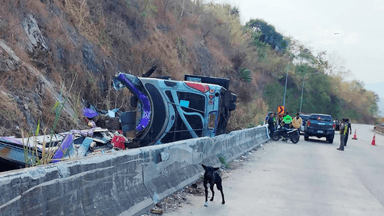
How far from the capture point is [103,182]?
530 centimetres

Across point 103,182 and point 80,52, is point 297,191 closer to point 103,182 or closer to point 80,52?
point 103,182

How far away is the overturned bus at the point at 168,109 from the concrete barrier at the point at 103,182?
3.35m

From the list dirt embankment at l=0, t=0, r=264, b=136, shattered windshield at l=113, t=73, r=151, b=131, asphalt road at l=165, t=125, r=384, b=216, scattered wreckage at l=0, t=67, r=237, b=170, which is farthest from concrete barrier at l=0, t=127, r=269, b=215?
shattered windshield at l=113, t=73, r=151, b=131

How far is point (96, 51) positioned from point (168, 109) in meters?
9.39

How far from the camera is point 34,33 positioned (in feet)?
54.8

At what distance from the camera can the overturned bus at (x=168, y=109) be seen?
12.5 meters

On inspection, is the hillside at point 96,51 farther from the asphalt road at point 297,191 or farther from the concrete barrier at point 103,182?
the asphalt road at point 297,191

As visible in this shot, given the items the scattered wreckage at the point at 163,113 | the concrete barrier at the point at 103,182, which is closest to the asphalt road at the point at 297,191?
the concrete barrier at the point at 103,182

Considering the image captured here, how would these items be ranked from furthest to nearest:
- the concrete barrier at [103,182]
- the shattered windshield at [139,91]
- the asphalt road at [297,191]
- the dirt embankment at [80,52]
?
the dirt embankment at [80,52] → the shattered windshield at [139,91] → the asphalt road at [297,191] → the concrete barrier at [103,182]

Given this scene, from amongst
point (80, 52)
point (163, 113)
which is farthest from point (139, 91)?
point (80, 52)

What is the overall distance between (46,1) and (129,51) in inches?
223

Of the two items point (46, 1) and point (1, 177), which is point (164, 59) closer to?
point (46, 1)

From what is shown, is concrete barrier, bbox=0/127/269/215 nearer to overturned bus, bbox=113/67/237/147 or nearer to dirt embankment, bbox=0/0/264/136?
dirt embankment, bbox=0/0/264/136

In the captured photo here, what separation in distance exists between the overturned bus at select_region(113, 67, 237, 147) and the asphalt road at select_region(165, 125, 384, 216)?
2.09 meters
